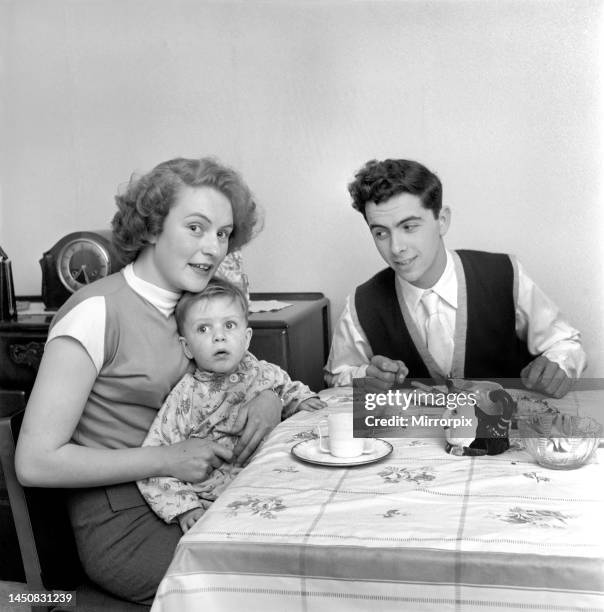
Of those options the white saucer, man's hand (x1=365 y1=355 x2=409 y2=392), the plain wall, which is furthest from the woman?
the plain wall

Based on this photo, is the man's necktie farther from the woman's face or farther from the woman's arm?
the woman's arm

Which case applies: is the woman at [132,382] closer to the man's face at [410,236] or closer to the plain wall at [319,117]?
the man's face at [410,236]

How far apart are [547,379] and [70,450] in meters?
0.98

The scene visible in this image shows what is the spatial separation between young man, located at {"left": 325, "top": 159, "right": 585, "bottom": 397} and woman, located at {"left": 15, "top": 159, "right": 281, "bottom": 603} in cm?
44

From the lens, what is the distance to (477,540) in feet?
2.47

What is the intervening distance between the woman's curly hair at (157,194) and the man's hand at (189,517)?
50 cm

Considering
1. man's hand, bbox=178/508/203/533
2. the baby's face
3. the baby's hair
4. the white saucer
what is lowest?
man's hand, bbox=178/508/203/533

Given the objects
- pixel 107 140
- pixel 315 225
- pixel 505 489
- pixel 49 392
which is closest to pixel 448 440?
pixel 505 489

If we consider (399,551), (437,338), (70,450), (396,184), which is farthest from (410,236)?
(399,551)

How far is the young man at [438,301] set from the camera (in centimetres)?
178

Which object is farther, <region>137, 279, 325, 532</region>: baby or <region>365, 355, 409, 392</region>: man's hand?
<region>365, 355, 409, 392</region>: man's hand

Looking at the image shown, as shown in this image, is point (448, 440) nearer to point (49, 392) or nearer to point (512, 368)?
point (49, 392)

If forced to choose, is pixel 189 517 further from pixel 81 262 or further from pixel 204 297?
pixel 81 262

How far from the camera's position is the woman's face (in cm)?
136
